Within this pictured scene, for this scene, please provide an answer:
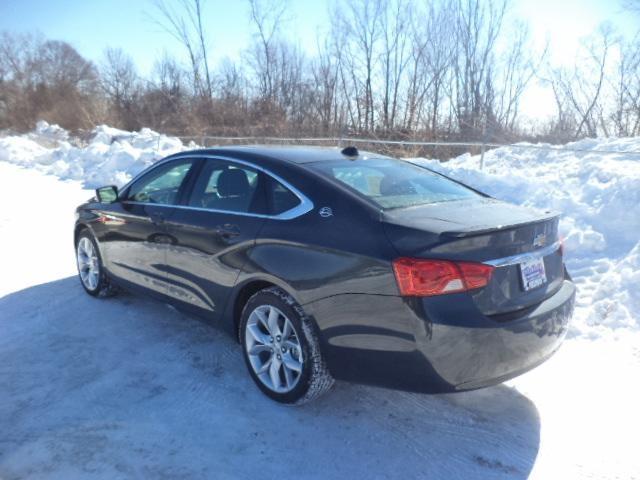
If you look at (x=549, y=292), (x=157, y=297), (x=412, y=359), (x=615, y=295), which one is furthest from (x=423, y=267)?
(x=615, y=295)

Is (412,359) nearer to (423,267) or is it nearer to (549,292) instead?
(423,267)

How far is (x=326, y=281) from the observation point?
273 cm

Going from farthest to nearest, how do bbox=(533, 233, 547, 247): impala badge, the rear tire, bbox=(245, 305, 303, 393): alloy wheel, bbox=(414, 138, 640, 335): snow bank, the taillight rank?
the rear tire, bbox=(414, 138, 640, 335): snow bank, bbox=(245, 305, 303, 393): alloy wheel, bbox=(533, 233, 547, 247): impala badge, the taillight

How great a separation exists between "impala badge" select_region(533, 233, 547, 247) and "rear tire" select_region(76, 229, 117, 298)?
3889mm

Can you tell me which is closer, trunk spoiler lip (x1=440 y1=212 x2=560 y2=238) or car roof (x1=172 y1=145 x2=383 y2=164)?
trunk spoiler lip (x1=440 y1=212 x2=560 y2=238)

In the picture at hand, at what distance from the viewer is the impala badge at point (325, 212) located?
2821 millimetres

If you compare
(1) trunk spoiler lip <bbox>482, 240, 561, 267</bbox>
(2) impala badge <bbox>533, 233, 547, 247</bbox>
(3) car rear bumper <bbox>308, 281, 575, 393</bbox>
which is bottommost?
(3) car rear bumper <bbox>308, 281, 575, 393</bbox>

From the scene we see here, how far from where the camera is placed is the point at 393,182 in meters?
3.37

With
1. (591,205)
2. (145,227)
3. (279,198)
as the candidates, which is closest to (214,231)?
(279,198)

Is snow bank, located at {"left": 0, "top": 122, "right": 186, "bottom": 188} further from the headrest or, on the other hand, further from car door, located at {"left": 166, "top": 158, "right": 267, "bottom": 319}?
the headrest

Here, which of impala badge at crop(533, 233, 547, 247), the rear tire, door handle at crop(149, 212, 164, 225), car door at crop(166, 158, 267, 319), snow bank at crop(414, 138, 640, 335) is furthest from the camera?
the rear tire

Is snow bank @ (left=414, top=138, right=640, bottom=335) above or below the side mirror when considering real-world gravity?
below

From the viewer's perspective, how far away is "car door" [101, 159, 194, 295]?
157 inches

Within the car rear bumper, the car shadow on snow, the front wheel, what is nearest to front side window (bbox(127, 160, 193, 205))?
the car shadow on snow
